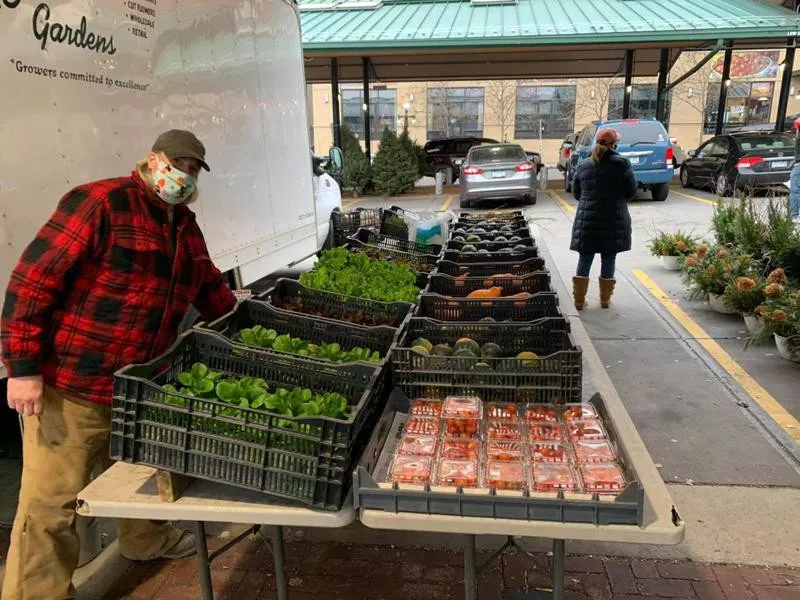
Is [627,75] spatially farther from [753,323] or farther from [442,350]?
[442,350]

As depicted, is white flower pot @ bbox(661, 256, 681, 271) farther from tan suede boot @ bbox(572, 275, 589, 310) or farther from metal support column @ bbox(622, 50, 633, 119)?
metal support column @ bbox(622, 50, 633, 119)

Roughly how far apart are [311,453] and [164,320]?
106 centimetres

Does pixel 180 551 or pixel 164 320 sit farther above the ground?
pixel 164 320

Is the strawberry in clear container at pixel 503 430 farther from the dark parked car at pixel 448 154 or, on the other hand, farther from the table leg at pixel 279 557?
the dark parked car at pixel 448 154

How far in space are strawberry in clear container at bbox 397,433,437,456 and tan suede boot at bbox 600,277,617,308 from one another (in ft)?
17.8

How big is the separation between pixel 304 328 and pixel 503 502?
1444 mm

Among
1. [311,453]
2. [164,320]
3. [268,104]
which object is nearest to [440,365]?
[311,453]

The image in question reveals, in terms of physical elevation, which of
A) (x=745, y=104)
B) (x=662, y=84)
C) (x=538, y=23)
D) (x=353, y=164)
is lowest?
(x=353, y=164)

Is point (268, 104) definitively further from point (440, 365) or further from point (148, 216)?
point (440, 365)

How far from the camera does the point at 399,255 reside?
5160 millimetres

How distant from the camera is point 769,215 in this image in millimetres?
6621

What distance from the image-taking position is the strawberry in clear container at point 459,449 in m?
2.16

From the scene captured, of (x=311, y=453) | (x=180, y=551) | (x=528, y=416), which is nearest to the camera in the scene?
(x=311, y=453)

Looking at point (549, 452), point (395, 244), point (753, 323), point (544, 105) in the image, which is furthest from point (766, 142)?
point (544, 105)
